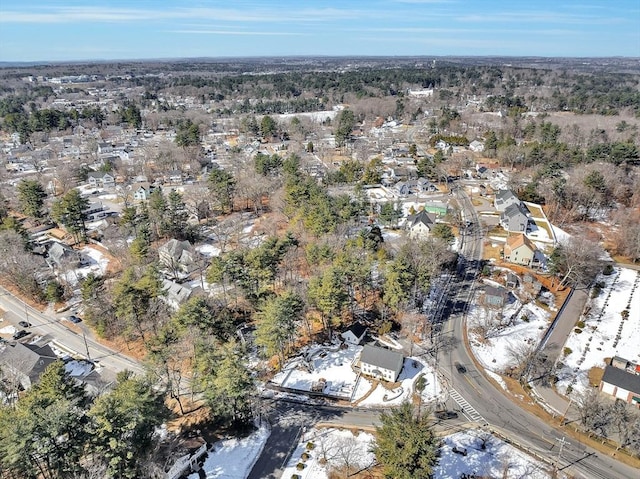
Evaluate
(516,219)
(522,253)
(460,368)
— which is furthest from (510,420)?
(516,219)

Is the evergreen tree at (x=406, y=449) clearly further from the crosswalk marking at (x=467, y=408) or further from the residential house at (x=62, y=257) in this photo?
the residential house at (x=62, y=257)

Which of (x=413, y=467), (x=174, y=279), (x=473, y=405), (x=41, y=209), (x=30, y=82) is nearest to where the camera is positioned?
(x=413, y=467)

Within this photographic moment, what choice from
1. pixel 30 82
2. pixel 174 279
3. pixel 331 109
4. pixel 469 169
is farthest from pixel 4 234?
pixel 30 82

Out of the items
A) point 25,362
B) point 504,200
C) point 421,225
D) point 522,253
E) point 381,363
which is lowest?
point 25,362

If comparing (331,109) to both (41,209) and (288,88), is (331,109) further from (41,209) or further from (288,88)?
(41,209)

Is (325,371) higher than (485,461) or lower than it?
higher

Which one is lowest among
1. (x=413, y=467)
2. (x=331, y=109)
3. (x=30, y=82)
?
(x=413, y=467)

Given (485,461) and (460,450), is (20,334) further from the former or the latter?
(485,461)
